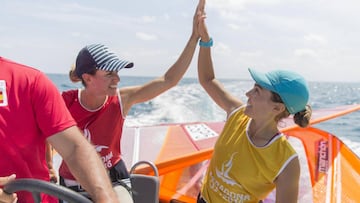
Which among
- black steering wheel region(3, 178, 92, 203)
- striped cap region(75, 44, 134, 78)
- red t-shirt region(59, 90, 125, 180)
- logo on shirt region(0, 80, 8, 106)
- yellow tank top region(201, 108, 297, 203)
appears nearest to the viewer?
black steering wheel region(3, 178, 92, 203)

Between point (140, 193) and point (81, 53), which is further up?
point (81, 53)

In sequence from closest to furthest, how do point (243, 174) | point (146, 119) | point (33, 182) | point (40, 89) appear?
1. point (33, 182)
2. point (40, 89)
3. point (243, 174)
4. point (146, 119)

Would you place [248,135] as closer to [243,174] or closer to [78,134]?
[243,174]

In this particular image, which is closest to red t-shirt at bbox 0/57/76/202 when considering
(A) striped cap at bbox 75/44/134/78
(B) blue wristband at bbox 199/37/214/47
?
(A) striped cap at bbox 75/44/134/78

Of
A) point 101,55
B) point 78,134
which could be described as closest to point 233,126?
point 101,55

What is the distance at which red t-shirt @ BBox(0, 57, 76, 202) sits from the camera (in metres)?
1.22

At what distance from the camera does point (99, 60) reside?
1927mm

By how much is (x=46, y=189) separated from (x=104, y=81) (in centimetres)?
99

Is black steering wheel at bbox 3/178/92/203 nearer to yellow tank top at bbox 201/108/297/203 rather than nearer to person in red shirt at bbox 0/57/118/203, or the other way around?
person in red shirt at bbox 0/57/118/203

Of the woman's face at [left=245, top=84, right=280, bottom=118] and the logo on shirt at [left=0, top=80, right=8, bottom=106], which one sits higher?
the logo on shirt at [left=0, top=80, right=8, bottom=106]

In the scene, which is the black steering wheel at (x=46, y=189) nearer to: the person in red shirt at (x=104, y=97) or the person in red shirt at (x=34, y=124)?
the person in red shirt at (x=34, y=124)

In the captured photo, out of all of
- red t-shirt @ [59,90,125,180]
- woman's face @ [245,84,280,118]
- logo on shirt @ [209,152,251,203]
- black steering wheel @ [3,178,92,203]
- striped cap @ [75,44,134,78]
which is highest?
striped cap @ [75,44,134,78]

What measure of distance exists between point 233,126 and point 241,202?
324mm

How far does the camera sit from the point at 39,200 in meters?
1.07
